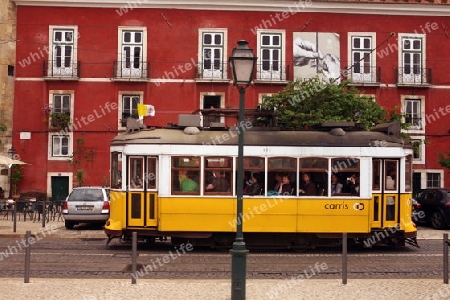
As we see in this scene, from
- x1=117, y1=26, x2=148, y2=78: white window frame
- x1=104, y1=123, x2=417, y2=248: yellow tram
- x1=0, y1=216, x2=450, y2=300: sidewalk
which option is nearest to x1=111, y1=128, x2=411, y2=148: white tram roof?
x1=104, y1=123, x2=417, y2=248: yellow tram

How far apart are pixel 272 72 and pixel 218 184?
20.7 meters

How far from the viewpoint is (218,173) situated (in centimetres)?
1820

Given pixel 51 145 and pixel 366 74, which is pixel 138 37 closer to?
pixel 51 145

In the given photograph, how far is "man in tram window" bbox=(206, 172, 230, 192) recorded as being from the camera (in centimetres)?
1812

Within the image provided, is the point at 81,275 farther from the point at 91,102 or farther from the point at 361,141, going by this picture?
the point at 91,102

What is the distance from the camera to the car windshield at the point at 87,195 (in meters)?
24.1

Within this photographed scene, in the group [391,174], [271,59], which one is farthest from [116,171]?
[271,59]

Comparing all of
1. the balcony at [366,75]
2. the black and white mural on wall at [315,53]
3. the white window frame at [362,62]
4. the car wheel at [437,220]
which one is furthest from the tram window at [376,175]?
the balcony at [366,75]

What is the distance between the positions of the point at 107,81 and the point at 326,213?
73.1 ft

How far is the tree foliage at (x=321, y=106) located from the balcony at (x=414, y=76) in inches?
320

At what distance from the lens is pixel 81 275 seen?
13.8 metres

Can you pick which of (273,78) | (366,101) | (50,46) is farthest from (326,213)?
(50,46)

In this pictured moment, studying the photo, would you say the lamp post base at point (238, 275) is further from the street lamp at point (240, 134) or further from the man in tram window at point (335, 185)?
the man in tram window at point (335, 185)

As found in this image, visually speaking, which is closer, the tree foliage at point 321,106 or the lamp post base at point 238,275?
the lamp post base at point 238,275
